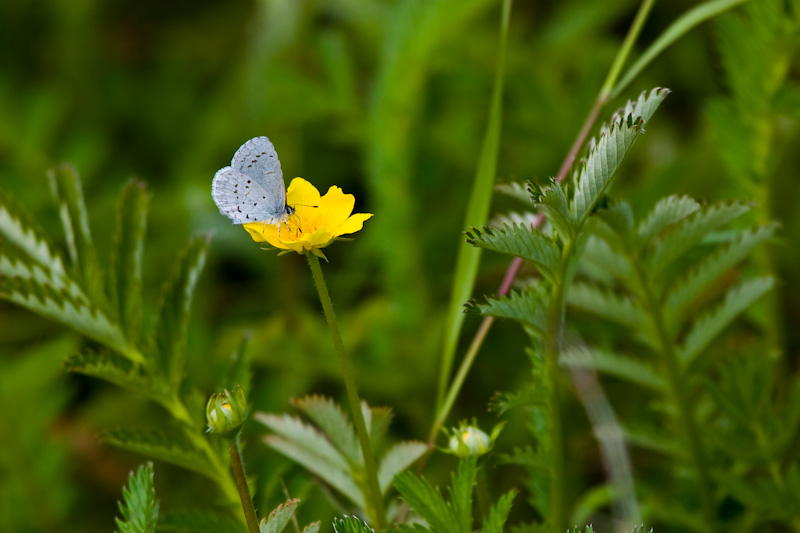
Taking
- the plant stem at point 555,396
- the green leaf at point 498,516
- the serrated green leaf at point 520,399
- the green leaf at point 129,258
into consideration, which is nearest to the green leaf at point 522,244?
the plant stem at point 555,396

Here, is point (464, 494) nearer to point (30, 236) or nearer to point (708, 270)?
point (708, 270)

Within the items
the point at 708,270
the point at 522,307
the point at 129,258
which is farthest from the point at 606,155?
the point at 129,258

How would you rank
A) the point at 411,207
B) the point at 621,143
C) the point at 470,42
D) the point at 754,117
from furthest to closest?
the point at 470,42 → the point at 411,207 → the point at 754,117 → the point at 621,143

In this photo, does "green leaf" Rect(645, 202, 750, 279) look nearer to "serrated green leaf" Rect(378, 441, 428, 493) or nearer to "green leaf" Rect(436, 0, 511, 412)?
"green leaf" Rect(436, 0, 511, 412)

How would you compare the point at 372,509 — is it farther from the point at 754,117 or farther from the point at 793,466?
the point at 754,117

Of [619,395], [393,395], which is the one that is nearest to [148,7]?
[393,395]

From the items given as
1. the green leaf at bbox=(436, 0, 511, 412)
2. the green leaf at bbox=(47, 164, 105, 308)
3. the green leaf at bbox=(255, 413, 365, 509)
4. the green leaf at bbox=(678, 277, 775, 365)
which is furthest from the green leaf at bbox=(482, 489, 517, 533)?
the green leaf at bbox=(47, 164, 105, 308)

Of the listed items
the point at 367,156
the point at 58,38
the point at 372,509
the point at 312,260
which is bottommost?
the point at 372,509

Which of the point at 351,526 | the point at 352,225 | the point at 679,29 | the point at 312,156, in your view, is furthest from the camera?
the point at 312,156
